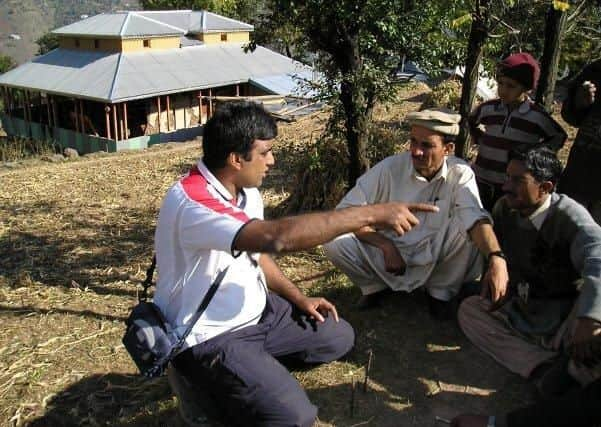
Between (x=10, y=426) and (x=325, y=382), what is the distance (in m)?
1.76

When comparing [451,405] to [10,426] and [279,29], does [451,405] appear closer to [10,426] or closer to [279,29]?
[10,426]

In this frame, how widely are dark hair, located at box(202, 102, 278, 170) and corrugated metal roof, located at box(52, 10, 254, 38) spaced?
2208cm

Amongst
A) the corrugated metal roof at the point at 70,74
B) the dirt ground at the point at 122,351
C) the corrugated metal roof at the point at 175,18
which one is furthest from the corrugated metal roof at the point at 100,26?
the dirt ground at the point at 122,351

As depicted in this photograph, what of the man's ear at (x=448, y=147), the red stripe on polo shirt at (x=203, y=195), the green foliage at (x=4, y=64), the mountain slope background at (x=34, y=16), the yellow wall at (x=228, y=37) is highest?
the red stripe on polo shirt at (x=203, y=195)

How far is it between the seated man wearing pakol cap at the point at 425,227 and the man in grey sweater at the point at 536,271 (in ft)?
1.29

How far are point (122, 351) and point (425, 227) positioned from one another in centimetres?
219

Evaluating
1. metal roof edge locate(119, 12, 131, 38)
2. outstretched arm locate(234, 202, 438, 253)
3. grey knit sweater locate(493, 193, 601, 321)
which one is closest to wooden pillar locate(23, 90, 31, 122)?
metal roof edge locate(119, 12, 131, 38)

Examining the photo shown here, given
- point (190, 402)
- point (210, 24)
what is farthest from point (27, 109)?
point (190, 402)

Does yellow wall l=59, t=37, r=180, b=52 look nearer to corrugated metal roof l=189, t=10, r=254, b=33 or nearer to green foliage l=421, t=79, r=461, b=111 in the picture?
corrugated metal roof l=189, t=10, r=254, b=33

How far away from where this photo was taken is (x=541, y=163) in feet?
10.2

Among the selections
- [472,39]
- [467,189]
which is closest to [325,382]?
[467,189]

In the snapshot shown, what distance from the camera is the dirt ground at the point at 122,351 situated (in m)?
3.34

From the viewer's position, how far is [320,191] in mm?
6336

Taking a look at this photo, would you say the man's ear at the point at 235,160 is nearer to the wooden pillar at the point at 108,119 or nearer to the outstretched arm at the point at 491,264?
the outstretched arm at the point at 491,264
